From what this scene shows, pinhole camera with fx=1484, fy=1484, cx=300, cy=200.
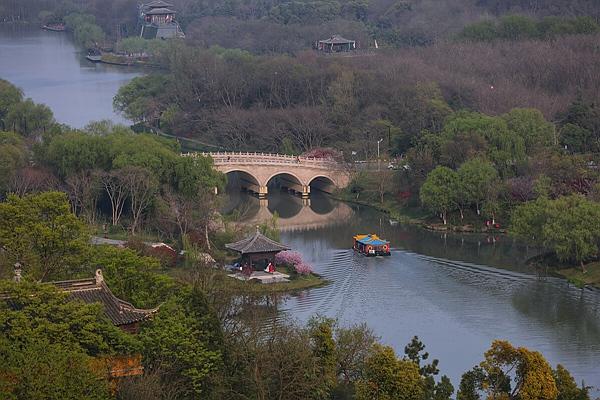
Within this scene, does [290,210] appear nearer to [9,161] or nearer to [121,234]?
[121,234]

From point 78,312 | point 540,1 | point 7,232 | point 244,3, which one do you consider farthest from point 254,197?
point 244,3

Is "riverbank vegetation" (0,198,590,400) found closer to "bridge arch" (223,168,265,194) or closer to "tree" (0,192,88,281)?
"tree" (0,192,88,281)

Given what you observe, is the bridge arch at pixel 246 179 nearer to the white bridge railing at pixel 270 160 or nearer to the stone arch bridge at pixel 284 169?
the stone arch bridge at pixel 284 169

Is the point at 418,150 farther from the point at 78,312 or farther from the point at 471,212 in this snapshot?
the point at 78,312

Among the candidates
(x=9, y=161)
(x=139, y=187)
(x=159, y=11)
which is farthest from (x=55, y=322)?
(x=159, y=11)

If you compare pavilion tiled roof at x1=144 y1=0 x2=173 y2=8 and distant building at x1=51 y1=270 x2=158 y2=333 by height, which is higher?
pavilion tiled roof at x1=144 y1=0 x2=173 y2=8

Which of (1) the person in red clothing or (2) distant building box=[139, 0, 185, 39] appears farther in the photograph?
(2) distant building box=[139, 0, 185, 39]


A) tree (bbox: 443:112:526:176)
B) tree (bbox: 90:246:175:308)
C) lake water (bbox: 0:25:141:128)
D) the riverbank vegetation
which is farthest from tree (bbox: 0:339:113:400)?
lake water (bbox: 0:25:141:128)
